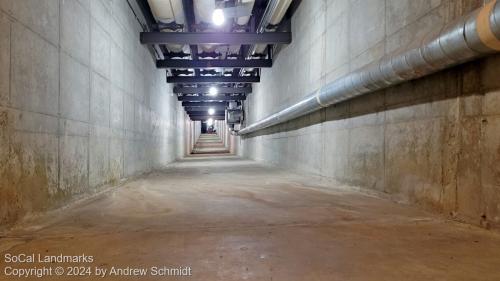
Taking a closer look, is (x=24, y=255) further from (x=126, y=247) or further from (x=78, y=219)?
(x=78, y=219)

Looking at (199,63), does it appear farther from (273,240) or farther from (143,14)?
(273,240)

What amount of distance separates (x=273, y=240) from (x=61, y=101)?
251cm

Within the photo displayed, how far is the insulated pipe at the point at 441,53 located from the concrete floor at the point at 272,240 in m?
1.20

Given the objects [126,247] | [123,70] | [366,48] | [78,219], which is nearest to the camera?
[126,247]

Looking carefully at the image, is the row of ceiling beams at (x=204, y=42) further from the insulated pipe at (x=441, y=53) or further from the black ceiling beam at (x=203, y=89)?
the insulated pipe at (x=441, y=53)

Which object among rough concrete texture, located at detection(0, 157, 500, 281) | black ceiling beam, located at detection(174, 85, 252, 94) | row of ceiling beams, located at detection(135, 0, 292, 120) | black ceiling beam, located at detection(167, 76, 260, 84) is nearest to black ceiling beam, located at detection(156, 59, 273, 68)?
row of ceiling beams, located at detection(135, 0, 292, 120)

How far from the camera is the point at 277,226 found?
2.43 metres

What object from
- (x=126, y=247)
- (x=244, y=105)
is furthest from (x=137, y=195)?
(x=244, y=105)

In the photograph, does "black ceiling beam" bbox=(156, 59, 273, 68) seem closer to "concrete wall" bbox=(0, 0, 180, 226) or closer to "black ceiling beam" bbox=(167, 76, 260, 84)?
"black ceiling beam" bbox=(167, 76, 260, 84)

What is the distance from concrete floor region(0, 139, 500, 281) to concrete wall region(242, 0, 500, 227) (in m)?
0.28

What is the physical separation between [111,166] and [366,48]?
3912 millimetres

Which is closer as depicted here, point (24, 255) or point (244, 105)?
point (24, 255)

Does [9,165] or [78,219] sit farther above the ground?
[9,165]

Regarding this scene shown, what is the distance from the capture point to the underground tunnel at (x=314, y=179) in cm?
175
